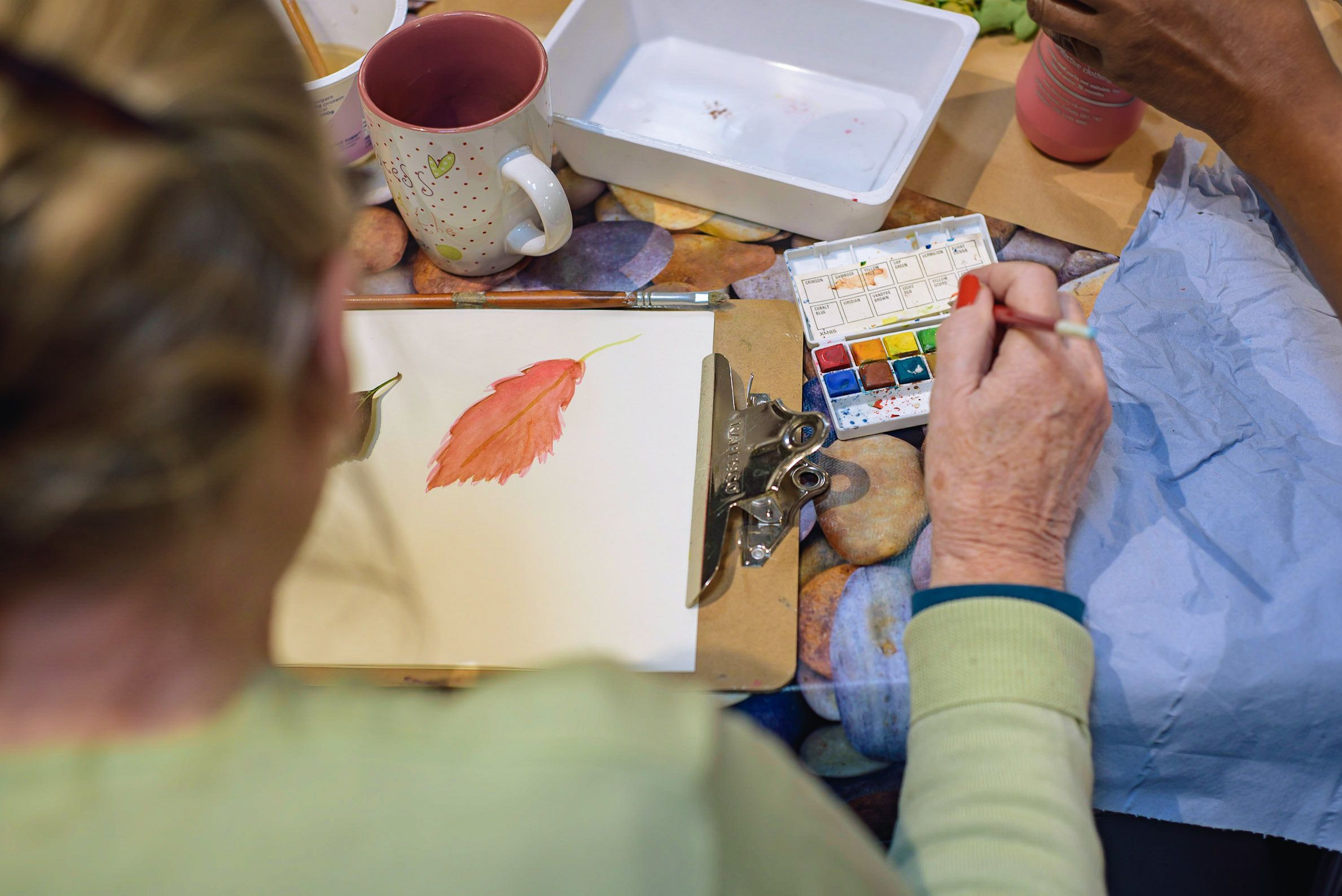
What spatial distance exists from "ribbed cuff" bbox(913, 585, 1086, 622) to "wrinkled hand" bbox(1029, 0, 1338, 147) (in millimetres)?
403

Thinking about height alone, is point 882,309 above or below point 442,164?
below

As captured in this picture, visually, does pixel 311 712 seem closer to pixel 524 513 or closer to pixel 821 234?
pixel 524 513

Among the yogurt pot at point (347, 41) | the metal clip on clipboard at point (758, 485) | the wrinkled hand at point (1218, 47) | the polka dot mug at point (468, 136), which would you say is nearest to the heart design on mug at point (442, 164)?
the polka dot mug at point (468, 136)

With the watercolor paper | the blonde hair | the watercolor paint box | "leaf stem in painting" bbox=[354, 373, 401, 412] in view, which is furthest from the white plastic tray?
the blonde hair

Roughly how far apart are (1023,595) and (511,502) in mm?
364

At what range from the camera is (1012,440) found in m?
0.61

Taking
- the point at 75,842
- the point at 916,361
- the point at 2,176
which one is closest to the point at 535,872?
the point at 75,842

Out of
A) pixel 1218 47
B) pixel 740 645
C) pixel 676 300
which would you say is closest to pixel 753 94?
pixel 676 300

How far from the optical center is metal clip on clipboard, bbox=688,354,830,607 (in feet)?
2.08

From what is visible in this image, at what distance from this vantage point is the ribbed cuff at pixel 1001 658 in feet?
1.77

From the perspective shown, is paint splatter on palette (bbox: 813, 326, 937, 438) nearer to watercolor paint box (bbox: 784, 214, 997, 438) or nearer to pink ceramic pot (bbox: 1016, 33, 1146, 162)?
watercolor paint box (bbox: 784, 214, 997, 438)

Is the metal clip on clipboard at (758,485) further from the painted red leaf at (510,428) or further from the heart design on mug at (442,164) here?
the heart design on mug at (442,164)

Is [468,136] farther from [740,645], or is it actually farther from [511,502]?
[740,645]

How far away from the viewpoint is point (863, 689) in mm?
606
